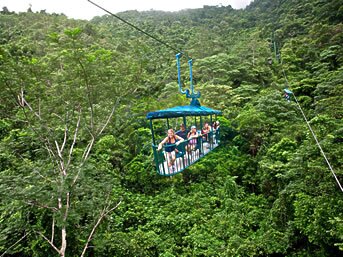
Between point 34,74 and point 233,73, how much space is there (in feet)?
35.9

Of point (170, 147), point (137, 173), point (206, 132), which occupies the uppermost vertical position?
point (170, 147)

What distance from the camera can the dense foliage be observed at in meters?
5.21

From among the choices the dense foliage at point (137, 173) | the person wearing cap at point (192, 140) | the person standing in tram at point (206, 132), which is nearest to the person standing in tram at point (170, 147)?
the person wearing cap at point (192, 140)

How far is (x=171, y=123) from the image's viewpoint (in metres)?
10.6

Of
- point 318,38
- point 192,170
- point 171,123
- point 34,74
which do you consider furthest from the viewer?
point 318,38

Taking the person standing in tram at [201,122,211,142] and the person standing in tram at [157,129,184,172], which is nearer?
the person standing in tram at [157,129,184,172]

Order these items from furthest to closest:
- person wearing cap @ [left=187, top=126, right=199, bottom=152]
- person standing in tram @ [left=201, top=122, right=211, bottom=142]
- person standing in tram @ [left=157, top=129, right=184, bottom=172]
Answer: person standing in tram @ [left=201, top=122, right=211, bottom=142] → person wearing cap @ [left=187, top=126, right=199, bottom=152] → person standing in tram @ [left=157, top=129, right=184, bottom=172]

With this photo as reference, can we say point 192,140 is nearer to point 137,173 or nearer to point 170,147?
point 170,147

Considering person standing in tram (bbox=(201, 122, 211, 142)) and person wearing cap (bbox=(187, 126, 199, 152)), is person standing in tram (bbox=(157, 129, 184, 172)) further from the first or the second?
person standing in tram (bbox=(201, 122, 211, 142))

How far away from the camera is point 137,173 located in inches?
340

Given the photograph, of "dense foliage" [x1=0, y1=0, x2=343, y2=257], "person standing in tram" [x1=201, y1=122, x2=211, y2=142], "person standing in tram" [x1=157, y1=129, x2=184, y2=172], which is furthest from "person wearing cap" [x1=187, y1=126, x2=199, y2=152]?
"dense foliage" [x1=0, y1=0, x2=343, y2=257]

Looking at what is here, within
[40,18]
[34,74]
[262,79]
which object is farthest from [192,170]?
[40,18]

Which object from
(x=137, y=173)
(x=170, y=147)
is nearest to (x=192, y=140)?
(x=170, y=147)

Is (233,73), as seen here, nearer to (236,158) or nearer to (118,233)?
(236,158)
